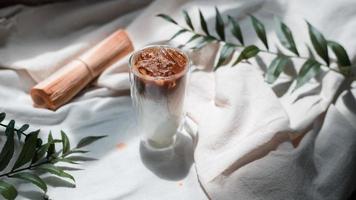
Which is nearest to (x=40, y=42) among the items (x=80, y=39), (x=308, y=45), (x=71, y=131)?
(x=80, y=39)

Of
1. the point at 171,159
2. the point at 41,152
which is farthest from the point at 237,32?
the point at 41,152

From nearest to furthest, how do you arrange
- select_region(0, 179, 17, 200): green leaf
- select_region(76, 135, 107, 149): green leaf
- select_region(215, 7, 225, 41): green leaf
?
select_region(0, 179, 17, 200): green leaf, select_region(76, 135, 107, 149): green leaf, select_region(215, 7, 225, 41): green leaf

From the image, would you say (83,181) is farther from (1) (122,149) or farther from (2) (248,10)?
(2) (248,10)

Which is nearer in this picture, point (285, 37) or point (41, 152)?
point (41, 152)

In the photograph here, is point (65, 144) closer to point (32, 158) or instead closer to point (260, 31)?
point (32, 158)

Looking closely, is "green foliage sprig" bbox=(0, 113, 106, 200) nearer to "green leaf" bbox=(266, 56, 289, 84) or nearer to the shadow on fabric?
the shadow on fabric

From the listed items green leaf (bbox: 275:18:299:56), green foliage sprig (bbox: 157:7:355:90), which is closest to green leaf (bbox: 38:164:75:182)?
green foliage sprig (bbox: 157:7:355:90)

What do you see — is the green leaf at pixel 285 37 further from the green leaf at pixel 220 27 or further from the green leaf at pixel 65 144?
the green leaf at pixel 65 144
